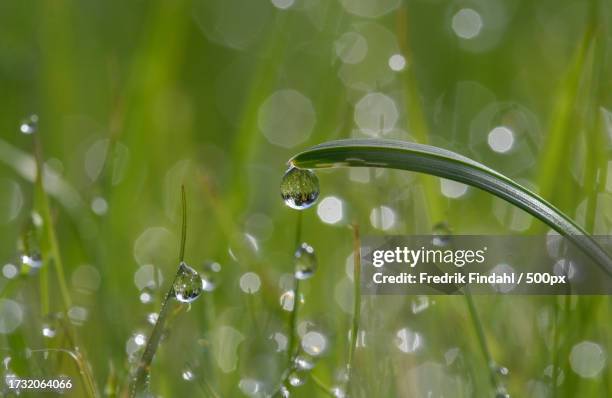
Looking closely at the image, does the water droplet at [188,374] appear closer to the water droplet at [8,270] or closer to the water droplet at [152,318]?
the water droplet at [152,318]

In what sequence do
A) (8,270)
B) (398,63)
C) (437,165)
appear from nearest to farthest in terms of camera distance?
(437,165) → (8,270) → (398,63)

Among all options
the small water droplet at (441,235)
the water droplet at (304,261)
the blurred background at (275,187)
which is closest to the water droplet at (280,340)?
the blurred background at (275,187)

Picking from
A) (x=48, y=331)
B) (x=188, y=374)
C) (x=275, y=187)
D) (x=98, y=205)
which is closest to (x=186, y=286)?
(x=188, y=374)

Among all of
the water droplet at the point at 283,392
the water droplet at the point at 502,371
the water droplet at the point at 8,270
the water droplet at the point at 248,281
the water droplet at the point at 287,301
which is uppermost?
the water droplet at the point at 8,270

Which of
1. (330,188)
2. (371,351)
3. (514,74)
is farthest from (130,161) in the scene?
(514,74)

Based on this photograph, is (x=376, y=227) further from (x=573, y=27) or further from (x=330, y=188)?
(x=573, y=27)

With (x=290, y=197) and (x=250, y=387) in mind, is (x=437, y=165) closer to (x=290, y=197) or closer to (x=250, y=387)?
(x=290, y=197)

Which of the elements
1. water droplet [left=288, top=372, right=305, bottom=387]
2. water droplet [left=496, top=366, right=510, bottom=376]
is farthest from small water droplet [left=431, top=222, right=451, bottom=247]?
water droplet [left=288, top=372, right=305, bottom=387]
